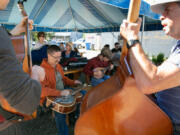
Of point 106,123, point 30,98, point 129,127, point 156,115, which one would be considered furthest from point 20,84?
point 156,115

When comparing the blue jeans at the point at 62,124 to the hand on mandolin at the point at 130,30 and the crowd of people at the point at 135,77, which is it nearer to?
the crowd of people at the point at 135,77

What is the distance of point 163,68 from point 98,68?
2.48 metres

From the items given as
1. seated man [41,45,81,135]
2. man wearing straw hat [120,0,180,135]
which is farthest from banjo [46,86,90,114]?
man wearing straw hat [120,0,180,135]

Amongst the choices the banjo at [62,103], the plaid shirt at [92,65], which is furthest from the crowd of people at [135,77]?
the plaid shirt at [92,65]

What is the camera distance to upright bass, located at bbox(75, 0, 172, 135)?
0.71 metres

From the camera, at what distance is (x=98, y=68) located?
10.3 feet

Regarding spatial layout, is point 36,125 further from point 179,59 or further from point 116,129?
point 179,59

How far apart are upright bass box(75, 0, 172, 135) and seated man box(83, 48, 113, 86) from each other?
84.8 inches

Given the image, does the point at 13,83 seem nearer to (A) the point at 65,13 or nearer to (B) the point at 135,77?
(B) the point at 135,77

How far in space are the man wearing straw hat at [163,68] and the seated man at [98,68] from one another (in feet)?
6.92

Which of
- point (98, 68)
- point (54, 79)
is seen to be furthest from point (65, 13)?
point (54, 79)

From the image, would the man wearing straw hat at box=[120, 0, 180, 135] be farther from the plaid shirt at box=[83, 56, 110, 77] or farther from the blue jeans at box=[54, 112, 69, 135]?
the plaid shirt at box=[83, 56, 110, 77]

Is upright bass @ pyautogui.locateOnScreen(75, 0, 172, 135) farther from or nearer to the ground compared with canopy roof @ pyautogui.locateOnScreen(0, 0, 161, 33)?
nearer to the ground

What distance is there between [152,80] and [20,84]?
26.7 inches
